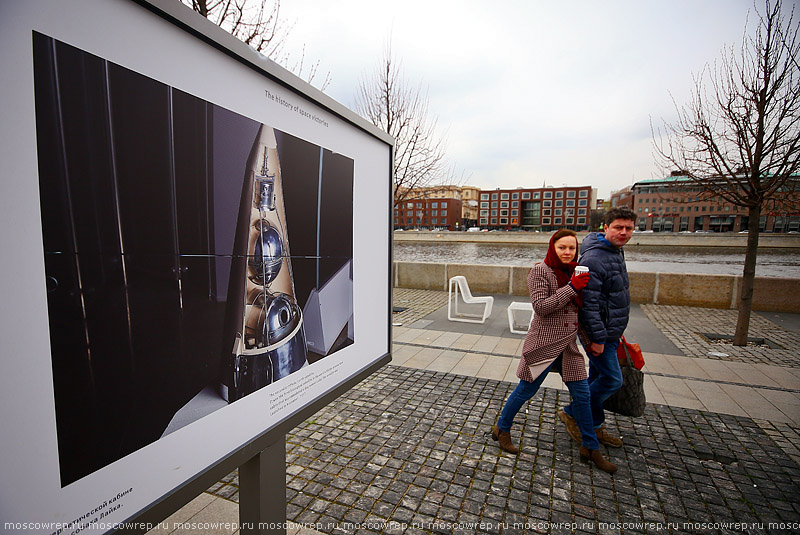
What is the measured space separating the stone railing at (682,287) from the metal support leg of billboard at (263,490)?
37.0 ft

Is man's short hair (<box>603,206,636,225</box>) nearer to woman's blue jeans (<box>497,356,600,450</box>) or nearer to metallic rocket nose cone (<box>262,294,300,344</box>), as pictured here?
woman's blue jeans (<box>497,356,600,450</box>)

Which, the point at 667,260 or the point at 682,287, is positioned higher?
the point at 682,287

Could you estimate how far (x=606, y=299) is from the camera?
3.49 meters

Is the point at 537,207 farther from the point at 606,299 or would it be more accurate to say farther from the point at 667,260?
the point at 606,299

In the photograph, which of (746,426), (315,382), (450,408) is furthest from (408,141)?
(315,382)

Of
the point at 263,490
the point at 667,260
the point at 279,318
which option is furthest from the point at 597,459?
the point at 667,260

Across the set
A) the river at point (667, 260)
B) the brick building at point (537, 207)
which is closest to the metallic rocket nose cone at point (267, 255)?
the river at point (667, 260)

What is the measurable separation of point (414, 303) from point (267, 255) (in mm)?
10163

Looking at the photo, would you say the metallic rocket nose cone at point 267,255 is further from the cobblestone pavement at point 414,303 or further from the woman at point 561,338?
the cobblestone pavement at point 414,303

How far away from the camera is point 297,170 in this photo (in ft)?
5.55

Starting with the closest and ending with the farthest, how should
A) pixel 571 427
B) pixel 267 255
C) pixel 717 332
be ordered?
pixel 267 255
pixel 571 427
pixel 717 332

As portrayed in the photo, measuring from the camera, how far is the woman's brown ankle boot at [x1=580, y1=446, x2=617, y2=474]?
11.1ft

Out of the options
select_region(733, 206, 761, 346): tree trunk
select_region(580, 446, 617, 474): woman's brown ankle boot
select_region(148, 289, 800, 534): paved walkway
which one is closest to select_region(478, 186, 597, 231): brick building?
select_region(733, 206, 761, 346): tree trunk

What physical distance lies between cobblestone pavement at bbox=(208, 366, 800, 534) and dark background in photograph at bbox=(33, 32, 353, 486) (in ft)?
7.43
